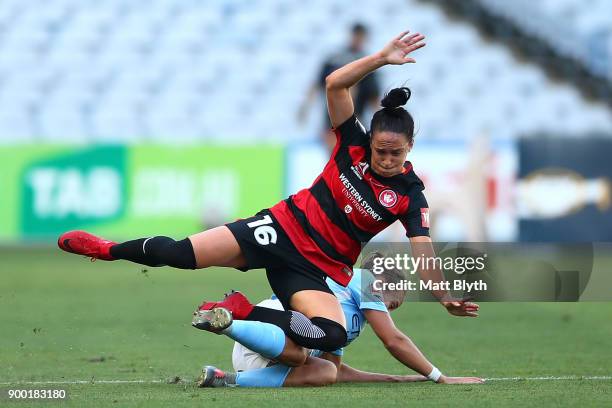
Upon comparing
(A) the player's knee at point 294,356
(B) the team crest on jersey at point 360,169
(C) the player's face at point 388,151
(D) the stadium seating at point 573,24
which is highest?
(D) the stadium seating at point 573,24

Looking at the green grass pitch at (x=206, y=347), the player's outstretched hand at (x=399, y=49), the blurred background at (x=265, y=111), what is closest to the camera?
the green grass pitch at (x=206, y=347)

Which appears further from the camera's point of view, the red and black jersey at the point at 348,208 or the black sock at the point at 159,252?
the black sock at the point at 159,252

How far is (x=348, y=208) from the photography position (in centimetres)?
620

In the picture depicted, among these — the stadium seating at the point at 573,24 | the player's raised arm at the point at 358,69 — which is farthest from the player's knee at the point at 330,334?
the stadium seating at the point at 573,24

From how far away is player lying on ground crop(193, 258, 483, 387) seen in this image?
5.82 meters

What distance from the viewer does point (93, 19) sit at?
781 inches

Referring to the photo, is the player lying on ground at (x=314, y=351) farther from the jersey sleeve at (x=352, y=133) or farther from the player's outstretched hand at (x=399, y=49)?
the player's outstretched hand at (x=399, y=49)

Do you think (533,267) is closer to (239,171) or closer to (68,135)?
(239,171)

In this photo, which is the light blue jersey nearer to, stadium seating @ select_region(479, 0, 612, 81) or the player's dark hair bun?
the player's dark hair bun

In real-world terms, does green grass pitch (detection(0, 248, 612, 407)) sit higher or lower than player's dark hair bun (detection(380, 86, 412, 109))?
lower

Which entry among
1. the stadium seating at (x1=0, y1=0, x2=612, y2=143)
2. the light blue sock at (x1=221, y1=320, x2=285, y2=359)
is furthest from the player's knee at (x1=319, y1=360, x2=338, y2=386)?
the stadium seating at (x1=0, y1=0, x2=612, y2=143)

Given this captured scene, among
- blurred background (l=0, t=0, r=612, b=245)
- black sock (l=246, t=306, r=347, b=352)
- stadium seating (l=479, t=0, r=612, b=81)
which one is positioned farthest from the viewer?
stadium seating (l=479, t=0, r=612, b=81)

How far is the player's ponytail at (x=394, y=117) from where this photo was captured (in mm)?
6000

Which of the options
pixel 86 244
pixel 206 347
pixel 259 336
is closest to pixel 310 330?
pixel 259 336
